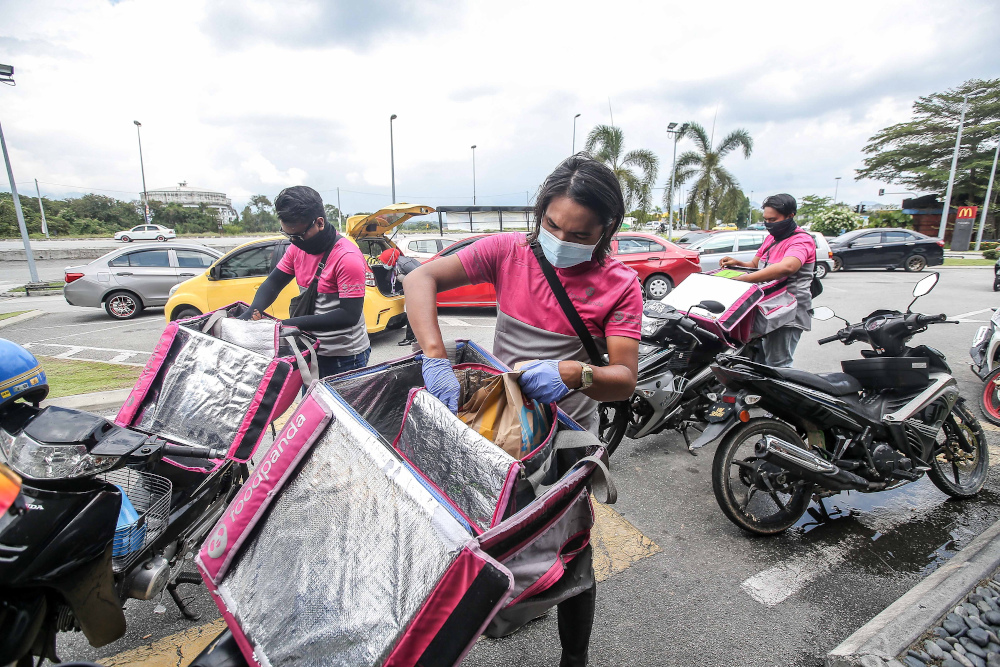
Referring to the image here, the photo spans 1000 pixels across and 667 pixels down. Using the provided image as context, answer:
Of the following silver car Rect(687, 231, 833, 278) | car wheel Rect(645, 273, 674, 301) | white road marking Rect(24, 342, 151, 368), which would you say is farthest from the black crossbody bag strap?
silver car Rect(687, 231, 833, 278)

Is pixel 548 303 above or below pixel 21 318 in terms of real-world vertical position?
above

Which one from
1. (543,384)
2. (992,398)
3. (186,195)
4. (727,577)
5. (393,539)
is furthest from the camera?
(186,195)

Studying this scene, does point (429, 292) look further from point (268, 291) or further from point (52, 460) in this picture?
point (268, 291)

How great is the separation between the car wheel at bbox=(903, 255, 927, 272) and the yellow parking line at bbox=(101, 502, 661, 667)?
18.0 meters

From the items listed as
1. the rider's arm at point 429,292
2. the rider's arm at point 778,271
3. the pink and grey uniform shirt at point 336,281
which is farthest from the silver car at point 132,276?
the rider's arm at point 429,292

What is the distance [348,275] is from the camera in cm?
263

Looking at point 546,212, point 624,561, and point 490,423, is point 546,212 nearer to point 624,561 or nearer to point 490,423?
point 490,423

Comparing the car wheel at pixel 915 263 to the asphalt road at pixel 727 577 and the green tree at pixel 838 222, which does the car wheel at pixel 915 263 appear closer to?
the green tree at pixel 838 222

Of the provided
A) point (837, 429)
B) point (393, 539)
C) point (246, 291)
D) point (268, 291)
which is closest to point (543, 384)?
point (393, 539)

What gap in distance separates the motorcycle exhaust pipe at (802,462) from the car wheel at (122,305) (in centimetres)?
1076

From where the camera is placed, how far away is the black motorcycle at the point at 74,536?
1.36 m

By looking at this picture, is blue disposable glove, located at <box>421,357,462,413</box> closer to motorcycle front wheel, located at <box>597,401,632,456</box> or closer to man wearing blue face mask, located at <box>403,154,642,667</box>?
man wearing blue face mask, located at <box>403,154,642,667</box>

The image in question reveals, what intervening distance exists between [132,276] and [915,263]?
68.6 feet

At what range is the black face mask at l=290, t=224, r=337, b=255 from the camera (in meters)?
2.67
